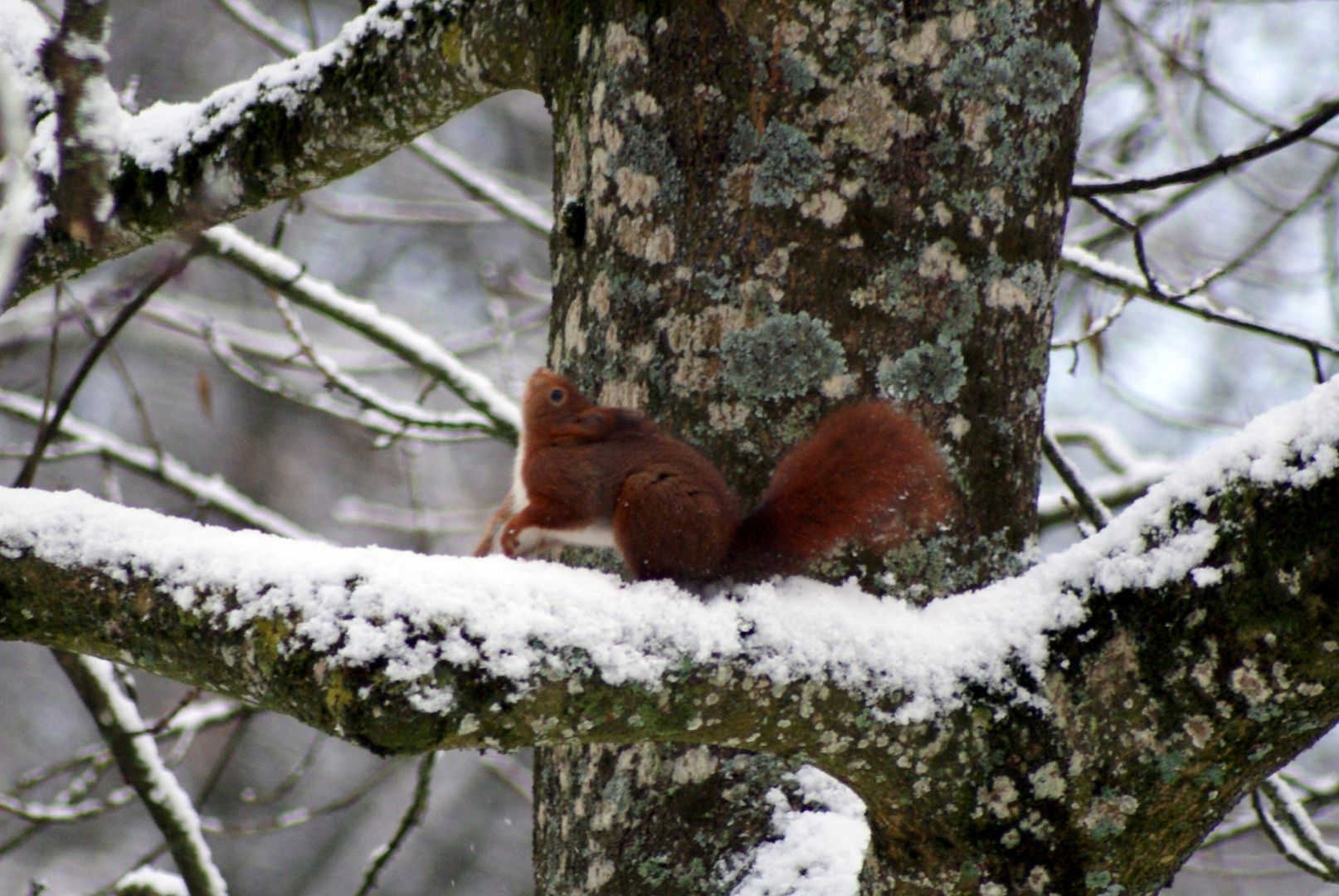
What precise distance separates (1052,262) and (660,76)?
23.8 inches

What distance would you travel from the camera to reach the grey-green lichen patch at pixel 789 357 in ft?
4.98

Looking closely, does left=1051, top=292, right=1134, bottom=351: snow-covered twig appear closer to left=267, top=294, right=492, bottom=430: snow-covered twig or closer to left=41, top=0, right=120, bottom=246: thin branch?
left=267, top=294, right=492, bottom=430: snow-covered twig

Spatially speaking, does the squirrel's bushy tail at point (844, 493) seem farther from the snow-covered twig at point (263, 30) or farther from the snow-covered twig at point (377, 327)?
the snow-covered twig at point (263, 30)

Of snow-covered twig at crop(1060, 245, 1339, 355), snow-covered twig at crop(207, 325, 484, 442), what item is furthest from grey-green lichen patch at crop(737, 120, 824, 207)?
snow-covered twig at crop(207, 325, 484, 442)

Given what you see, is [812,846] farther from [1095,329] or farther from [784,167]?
[1095,329]

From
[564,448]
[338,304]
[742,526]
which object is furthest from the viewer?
[338,304]

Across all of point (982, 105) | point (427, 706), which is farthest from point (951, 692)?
point (982, 105)

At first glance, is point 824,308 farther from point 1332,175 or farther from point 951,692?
point 1332,175

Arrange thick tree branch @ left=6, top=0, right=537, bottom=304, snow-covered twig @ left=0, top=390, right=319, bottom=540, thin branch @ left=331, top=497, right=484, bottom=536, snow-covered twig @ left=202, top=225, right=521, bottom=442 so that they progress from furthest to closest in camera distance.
→ thin branch @ left=331, top=497, right=484, bottom=536 → snow-covered twig @ left=0, top=390, right=319, bottom=540 → snow-covered twig @ left=202, top=225, right=521, bottom=442 → thick tree branch @ left=6, top=0, right=537, bottom=304

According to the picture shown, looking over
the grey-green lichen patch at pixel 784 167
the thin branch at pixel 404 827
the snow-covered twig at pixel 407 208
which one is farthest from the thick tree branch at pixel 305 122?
the snow-covered twig at pixel 407 208

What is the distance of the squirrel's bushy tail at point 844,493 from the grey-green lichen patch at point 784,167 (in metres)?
0.31

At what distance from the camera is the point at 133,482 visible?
7516mm

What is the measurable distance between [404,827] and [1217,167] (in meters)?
1.77

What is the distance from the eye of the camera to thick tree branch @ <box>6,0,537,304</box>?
73.2 inches
